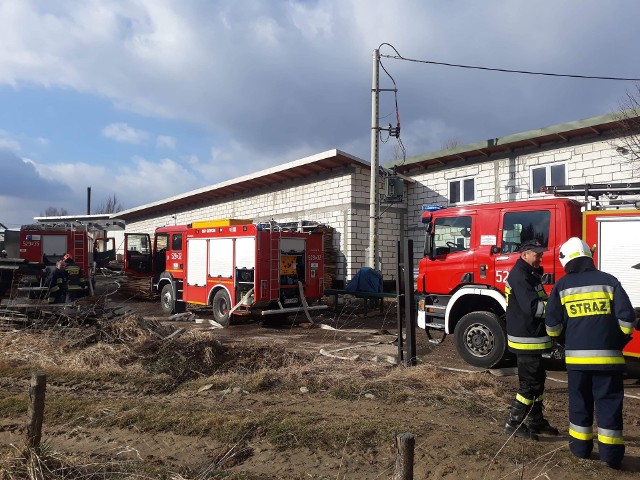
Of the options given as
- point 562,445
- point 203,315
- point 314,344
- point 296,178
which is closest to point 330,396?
point 562,445

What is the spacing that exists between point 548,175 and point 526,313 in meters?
10.4

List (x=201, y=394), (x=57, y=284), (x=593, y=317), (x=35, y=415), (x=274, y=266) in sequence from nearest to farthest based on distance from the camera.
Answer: (x=35, y=415) < (x=593, y=317) < (x=201, y=394) < (x=57, y=284) < (x=274, y=266)

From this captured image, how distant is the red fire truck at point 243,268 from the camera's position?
1220 cm

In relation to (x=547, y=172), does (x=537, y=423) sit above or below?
below

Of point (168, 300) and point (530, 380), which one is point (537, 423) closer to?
point (530, 380)

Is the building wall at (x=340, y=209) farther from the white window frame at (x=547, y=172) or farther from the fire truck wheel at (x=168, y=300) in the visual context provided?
the fire truck wheel at (x=168, y=300)

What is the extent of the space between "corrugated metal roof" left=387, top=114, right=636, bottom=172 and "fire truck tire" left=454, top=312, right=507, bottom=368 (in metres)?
7.55

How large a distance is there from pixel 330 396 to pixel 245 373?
5.17ft

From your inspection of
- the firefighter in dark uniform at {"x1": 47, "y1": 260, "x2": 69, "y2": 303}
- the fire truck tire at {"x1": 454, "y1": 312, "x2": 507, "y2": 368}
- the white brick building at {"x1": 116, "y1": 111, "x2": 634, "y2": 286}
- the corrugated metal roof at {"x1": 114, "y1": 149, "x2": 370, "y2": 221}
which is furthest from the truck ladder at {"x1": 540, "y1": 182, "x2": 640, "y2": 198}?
the firefighter in dark uniform at {"x1": 47, "y1": 260, "x2": 69, "y2": 303}

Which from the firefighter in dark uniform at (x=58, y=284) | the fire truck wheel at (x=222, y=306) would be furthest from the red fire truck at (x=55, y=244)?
the fire truck wheel at (x=222, y=306)

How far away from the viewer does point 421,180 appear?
683 inches

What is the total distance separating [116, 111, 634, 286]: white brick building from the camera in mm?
13211

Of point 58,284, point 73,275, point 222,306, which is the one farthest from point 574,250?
point 73,275

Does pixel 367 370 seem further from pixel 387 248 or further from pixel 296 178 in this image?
pixel 296 178
